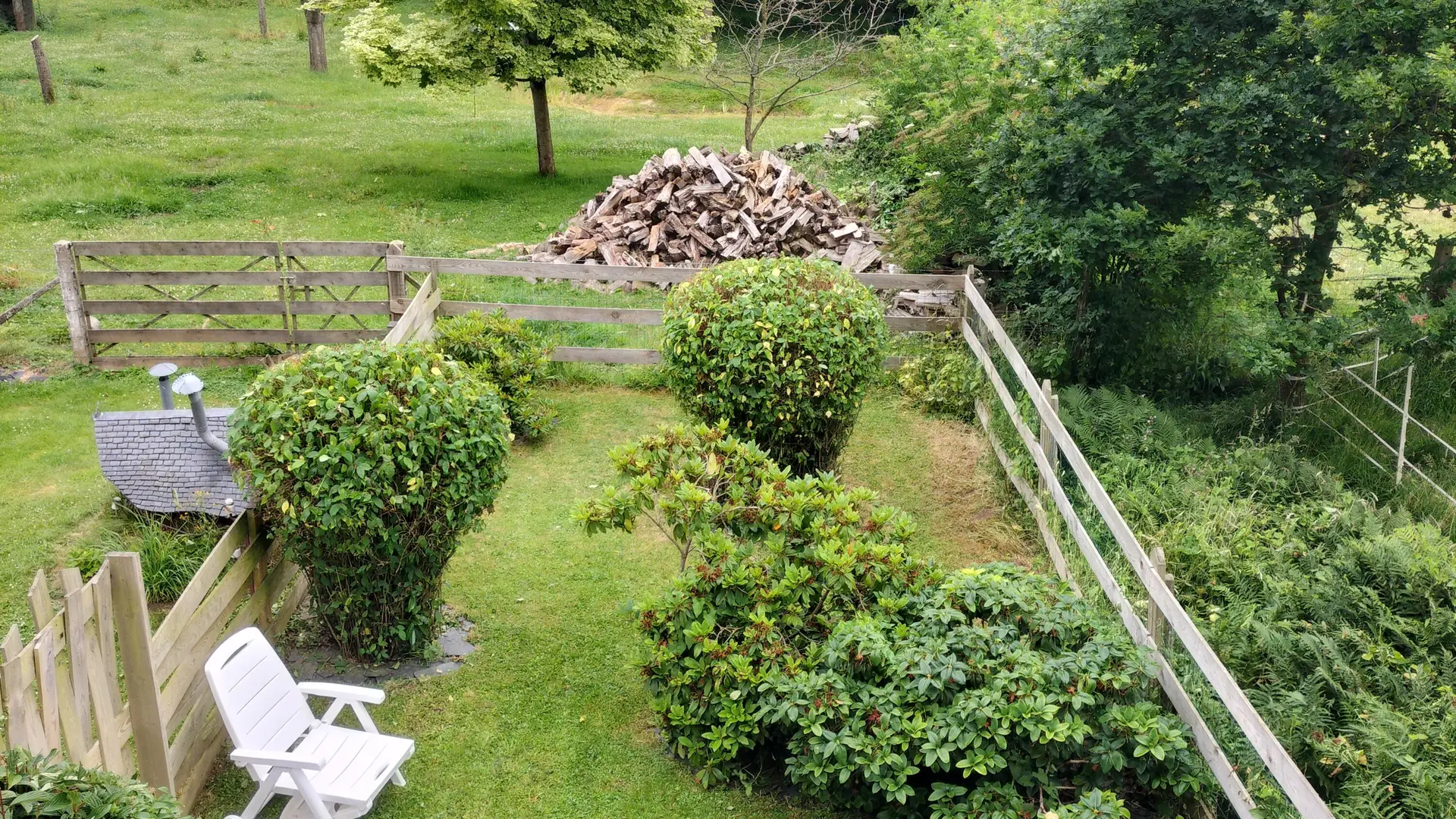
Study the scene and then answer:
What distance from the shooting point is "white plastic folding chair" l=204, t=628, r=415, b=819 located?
16.0 feet

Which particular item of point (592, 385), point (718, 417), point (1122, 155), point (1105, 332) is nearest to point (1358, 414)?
point (1105, 332)

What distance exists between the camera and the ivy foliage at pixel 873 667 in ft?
→ 16.5

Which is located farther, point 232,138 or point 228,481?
point 232,138

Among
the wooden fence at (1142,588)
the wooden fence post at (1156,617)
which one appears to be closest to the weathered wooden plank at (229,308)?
the wooden fence at (1142,588)

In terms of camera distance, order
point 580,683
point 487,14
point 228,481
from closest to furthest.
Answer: point 580,683, point 228,481, point 487,14

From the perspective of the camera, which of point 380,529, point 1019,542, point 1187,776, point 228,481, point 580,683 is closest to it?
point 1187,776

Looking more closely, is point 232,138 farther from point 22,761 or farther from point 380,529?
point 22,761

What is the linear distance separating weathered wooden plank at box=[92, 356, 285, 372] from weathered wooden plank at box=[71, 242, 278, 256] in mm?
1152

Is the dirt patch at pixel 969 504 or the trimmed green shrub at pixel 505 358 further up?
the trimmed green shrub at pixel 505 358

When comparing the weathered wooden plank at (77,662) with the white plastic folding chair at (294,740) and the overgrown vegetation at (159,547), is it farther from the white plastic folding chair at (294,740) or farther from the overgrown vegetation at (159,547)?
the overgrown vegetation at (159,547)

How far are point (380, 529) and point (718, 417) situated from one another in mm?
3183

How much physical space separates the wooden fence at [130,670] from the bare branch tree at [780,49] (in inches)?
583

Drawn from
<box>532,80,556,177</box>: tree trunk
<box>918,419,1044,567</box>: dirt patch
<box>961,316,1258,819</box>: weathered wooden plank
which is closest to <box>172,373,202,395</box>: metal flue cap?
<box>918,419,1044,567</box>: dirt patch

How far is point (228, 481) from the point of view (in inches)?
301
